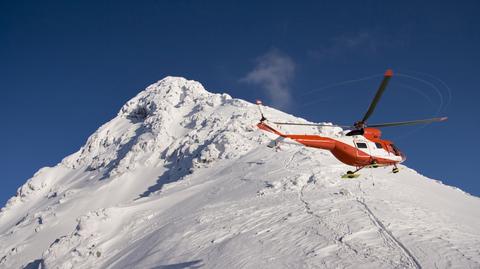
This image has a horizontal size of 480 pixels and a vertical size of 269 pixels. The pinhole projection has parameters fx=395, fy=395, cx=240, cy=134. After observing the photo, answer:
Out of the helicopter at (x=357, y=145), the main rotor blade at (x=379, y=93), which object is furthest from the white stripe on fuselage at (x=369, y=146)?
the main rotor blade at (x=379, y=93)

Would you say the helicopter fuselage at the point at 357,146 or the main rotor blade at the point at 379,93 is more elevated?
the main rotor blade at the point at 379,93

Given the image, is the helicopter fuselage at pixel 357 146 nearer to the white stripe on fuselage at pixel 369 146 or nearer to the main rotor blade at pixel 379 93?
the white stripe on fuselage at pixel 369 146

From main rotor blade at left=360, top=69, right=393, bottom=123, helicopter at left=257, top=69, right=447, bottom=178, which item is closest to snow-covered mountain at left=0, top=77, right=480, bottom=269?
helicopter at left=257, top=69, right=447, bottom=178

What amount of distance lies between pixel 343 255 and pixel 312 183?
27180 mm

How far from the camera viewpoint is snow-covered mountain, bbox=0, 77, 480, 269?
38156 mm

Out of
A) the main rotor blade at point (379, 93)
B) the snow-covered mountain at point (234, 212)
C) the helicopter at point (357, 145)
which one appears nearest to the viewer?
the main rotor blade at point (379, 93)

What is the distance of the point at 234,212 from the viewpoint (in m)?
56.2

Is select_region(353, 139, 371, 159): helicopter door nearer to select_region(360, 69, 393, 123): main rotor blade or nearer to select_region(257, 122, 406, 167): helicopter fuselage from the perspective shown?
select_region(257, 122, 406, 167): helicopter fuselage

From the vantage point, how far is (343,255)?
35969 millimetres

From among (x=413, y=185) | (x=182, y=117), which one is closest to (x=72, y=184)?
(x=182, y=117)

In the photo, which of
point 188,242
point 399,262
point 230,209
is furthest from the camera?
point 230,209

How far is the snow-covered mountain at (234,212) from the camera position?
38156 millimetres

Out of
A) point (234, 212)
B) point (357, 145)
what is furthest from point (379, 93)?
point (234, 212)

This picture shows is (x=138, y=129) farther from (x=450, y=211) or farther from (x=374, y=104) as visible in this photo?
(x=374, y=104)
